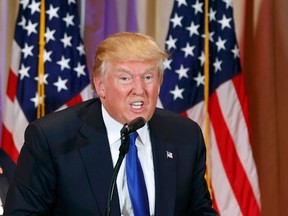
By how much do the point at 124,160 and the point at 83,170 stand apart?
0.48 ft

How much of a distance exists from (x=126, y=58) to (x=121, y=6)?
8.61 feet

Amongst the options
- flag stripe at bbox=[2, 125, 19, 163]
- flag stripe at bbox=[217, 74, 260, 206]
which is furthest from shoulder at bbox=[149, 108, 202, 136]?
flag stripe at bbox=[2, 125, 19, 163]

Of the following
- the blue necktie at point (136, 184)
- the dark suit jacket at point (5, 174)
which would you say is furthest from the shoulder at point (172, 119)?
the dark suit jacket at point (5, 174)

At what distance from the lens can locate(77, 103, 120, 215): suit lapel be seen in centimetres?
201

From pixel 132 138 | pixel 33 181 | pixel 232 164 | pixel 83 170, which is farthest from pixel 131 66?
pixel 232 164

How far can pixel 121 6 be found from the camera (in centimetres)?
452

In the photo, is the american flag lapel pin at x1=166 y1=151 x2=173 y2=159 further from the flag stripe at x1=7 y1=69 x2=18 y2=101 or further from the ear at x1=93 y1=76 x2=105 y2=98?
the flag stripe at x1=7 y1=69 x2=18 y2=101

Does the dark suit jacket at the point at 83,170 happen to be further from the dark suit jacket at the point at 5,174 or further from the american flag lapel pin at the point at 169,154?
the dark suit jacket at the point at 5,174

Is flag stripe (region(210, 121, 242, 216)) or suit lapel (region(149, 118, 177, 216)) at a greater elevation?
suit lapel (region(149, 118, 177, 216))

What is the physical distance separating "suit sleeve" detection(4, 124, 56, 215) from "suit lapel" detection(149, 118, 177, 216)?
36cm

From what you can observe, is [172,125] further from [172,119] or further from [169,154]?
[169,154]

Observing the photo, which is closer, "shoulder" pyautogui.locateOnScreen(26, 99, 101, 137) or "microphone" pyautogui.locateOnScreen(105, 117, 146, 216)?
"microphone" pyautogui.locateOnScreen(105, 117, 146, 216)

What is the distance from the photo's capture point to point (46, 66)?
414 centimetres

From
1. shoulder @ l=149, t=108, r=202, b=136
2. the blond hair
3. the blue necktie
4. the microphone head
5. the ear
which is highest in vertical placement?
the blond hair
